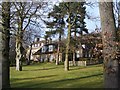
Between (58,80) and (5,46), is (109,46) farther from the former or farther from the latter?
(58,80)

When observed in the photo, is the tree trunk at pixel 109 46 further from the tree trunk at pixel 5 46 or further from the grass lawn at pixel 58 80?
the grass lawn at pixel 58 80

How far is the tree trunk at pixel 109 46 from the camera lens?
34.4 feet

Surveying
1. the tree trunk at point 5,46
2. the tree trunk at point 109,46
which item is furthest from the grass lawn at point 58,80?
the tree trunk at point 109,46

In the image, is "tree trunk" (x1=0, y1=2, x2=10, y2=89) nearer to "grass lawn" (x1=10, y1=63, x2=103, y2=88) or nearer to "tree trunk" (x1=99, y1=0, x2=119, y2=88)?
"grass lawn" (x1=10, y1=63, x2=103, y2=88)

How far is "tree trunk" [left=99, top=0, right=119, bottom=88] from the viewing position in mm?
10470

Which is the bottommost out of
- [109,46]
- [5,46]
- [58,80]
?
[58,80]

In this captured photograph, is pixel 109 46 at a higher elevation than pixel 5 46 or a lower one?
lower

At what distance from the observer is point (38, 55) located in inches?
4400

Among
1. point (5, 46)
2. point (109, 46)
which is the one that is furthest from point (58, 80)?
point (109, 46)

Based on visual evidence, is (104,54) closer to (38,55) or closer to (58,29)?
(58,29)

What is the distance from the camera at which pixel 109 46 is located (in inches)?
418

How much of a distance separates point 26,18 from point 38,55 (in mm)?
91500

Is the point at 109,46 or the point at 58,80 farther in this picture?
the point at 58,80

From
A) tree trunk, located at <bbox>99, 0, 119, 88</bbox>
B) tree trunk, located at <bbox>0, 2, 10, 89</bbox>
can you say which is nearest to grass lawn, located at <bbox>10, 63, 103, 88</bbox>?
tree trunk, located at <bbox>0, 2, 10, 89</bbox>
